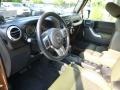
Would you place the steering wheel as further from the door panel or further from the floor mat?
the door panel

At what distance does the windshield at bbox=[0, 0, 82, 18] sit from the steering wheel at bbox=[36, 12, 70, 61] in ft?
1.63

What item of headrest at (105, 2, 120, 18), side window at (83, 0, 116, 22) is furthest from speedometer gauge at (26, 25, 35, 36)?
side window at (83, 0, 116, 22)

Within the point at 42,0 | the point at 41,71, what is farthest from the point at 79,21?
the point at 41,71

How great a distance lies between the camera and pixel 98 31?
3.33 m

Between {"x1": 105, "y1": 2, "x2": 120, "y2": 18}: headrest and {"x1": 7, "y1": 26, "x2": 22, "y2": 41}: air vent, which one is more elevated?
{"x1": 105, "y1": 2, "x2": 120, "y2": 18}: headrest

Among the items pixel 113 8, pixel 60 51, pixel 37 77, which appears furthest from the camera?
pixel 37 77

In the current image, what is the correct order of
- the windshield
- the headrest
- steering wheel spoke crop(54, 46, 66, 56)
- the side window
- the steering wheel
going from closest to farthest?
the steering wheel → steering wheel spoke crop(54, 46, 66, 56) → the windshield → the headrest → the side window

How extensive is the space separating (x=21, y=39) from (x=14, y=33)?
0.11 metres

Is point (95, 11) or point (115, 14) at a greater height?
point (115, 14)

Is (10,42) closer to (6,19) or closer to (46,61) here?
(6,19)

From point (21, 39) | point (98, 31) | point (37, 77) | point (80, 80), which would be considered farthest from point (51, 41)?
point (98, 31)

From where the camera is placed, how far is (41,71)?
248cm

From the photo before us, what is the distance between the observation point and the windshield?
7.11ft

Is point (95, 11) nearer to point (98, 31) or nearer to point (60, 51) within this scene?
point (98, 31)
